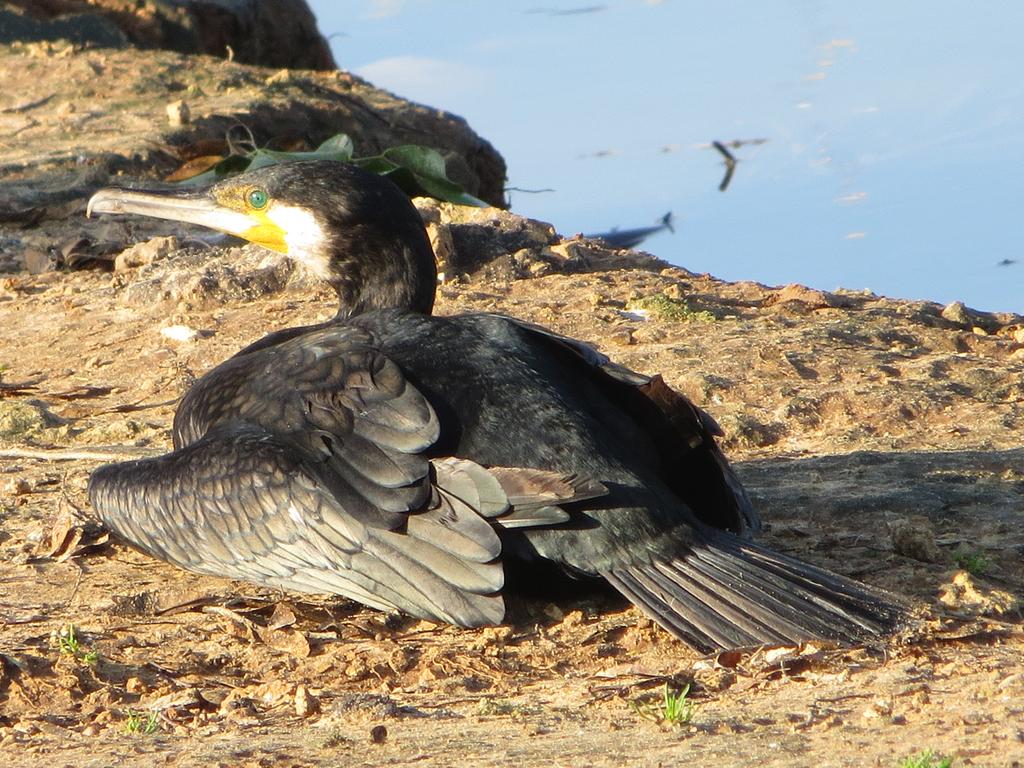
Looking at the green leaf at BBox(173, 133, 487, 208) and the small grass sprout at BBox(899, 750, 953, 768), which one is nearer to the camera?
the small grass sprout at BBox(899, 750, 953, 768)

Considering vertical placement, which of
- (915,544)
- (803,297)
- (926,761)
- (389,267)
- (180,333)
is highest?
(389,267)

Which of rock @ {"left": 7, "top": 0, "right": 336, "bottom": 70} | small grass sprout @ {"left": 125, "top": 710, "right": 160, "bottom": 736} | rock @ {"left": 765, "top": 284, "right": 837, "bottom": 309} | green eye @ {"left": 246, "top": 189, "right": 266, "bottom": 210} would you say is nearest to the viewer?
small grass sprout @ {"left": 125, "top": 710, "right": 160, "bottom": 736}

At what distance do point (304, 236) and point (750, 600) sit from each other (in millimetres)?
2109

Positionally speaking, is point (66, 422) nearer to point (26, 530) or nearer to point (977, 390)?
point (26, 530)

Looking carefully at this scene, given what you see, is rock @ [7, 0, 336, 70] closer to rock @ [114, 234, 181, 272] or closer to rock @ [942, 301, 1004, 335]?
rock @ [114, 234, 181, 272]

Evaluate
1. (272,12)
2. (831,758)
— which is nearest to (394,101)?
(272,12)

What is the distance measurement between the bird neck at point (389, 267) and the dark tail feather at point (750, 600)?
57.9 inches

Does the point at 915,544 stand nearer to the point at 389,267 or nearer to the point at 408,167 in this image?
the point at 389,267

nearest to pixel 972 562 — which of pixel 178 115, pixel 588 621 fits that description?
pixel 588 621

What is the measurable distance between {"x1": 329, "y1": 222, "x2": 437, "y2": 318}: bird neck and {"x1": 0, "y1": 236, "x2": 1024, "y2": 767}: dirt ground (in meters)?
1.11

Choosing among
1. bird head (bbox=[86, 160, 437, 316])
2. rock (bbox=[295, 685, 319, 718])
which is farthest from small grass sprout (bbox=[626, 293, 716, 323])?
rock (bbox=[295, 685, 319, 718])

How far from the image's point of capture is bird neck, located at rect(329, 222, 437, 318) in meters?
4.98

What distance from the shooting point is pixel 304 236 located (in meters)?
5.06

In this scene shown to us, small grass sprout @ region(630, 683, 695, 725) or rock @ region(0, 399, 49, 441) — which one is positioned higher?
small grass sprout @ region(630, 683, 695, 725)
